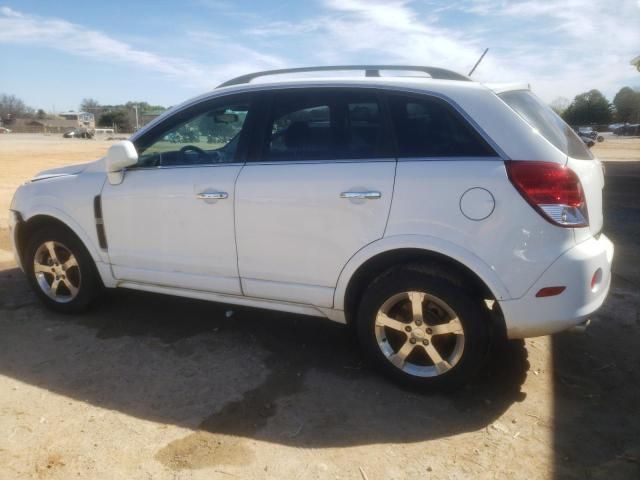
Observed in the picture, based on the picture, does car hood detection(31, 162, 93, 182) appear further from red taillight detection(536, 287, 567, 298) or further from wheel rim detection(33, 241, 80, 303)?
red taillight detection(536, 287, 567, 298)

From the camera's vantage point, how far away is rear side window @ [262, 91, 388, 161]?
302 centimetres

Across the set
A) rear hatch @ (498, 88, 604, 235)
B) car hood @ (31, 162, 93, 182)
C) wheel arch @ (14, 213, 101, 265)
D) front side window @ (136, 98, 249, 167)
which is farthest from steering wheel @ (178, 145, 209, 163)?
rear hatch @ (498, 88, 604, 235)

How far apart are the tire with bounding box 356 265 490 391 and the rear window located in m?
0.96

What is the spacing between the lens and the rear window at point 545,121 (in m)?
2.82

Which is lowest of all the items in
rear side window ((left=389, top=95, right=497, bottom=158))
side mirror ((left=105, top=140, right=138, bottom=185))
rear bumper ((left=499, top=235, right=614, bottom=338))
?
rear bumper ((left=499, top=235, right=614, bottom=338))

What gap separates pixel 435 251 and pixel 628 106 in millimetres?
93010

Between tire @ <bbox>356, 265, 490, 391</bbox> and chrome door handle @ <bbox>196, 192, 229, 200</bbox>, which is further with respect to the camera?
chrome door handle @ <bbox>196, 192, 229, 200</bbox>

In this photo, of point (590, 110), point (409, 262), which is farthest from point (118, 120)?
point (409, 262)

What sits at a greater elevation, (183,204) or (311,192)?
(311,192)

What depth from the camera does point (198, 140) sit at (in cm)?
362

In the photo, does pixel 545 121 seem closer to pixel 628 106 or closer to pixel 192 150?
pixel 192 150

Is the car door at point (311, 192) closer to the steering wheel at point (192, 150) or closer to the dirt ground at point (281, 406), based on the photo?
the steering wheel at point (192, 150)

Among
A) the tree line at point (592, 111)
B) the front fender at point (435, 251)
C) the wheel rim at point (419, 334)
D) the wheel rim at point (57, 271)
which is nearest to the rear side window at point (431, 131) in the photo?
the front fender at point (435, 251)

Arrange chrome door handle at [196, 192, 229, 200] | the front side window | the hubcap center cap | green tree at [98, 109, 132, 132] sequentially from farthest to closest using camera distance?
green tree at [98, 109, 132, 132], the front side window, chrome door handle at [196, 192, 229, 200], the hubcap center cap
